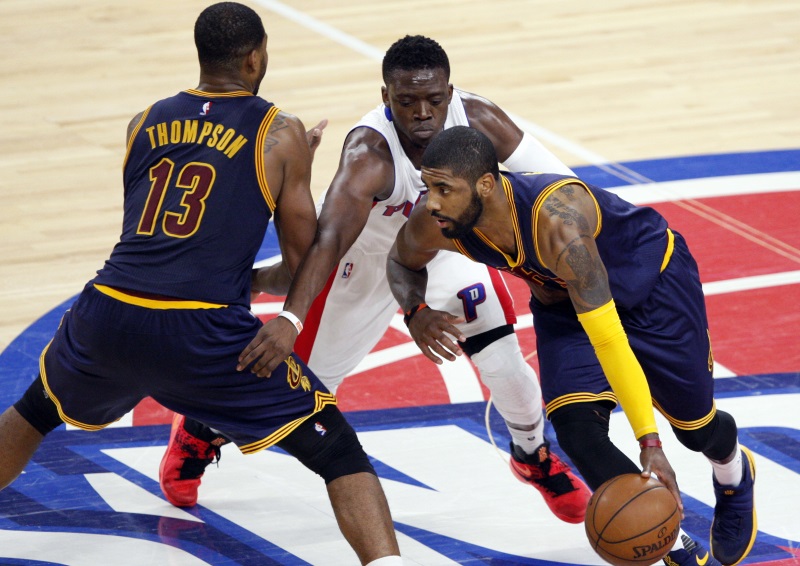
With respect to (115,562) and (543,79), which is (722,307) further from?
(543,79)

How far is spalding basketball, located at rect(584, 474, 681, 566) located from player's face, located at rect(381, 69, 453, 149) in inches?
61.0

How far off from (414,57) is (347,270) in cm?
91

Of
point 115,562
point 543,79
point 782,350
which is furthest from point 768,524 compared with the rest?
point 543,79

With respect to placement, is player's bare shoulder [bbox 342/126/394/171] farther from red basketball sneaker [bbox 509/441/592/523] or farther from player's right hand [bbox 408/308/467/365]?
red basketball sneaker [bbox 509/441/592/523]

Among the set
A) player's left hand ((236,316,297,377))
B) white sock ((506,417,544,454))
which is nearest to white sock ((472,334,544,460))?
white sock ((506,417,544,454))

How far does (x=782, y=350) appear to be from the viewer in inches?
246

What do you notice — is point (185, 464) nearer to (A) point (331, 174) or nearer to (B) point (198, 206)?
(B) point (198, 206)

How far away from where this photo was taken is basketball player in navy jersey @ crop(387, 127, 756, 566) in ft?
13.5

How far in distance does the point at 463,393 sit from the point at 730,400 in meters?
1.16

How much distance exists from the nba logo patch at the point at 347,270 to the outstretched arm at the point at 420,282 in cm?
44

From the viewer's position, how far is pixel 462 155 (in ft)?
13.8

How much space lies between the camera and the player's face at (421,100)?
16.1 ft

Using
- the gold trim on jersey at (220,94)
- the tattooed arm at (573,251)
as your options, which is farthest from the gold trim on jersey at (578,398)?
the gold trim on jersey at (220,94)

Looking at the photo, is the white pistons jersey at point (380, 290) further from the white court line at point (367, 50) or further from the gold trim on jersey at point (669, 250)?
the white court line at point (367, 50)
